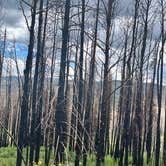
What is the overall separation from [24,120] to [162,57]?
12242 millimetres

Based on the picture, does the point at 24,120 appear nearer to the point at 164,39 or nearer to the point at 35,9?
the point at 35,9

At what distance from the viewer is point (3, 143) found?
4312 cm

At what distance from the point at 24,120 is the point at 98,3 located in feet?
25.5

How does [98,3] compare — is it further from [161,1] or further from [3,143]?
[3,143]

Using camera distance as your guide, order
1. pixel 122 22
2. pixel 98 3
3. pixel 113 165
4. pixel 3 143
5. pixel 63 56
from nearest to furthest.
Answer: pixel 63 56, pixel 98 3, pixel 113 165, pixel 122 22, pixel 3 143

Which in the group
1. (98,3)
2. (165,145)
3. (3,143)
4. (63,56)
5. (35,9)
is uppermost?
(98,3)

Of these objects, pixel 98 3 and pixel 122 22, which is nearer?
pixel 98 3

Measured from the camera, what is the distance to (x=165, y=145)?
877 inches

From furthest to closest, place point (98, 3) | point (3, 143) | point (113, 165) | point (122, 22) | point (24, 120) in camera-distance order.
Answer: point (3, 143)
point (122, 22)
point (113, 165)
point (98, 3)
point (24, 120)

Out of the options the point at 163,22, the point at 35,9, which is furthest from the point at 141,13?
the point at 35,9

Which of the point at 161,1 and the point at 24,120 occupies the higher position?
the point at 161,1

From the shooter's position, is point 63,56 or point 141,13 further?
point 141,13

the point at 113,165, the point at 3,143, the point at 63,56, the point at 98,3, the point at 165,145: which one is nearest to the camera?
the point at 63,56

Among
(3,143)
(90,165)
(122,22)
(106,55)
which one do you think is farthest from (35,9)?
(3,143)
